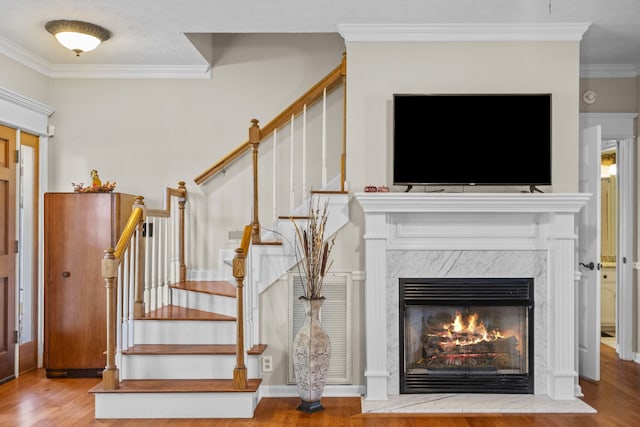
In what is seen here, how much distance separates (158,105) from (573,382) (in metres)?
4.26

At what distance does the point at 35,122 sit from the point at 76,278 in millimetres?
1501

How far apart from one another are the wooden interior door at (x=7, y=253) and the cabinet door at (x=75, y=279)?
30cm

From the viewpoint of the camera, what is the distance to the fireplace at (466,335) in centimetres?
438

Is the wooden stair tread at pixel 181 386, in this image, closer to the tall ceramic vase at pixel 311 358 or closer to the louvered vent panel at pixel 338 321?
the tall ceramic vase at pixel 311 358

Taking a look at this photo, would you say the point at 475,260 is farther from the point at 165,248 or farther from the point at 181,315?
the point at 165,248

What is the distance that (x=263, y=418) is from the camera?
158 inches

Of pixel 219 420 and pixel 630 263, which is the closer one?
pixel 219 420

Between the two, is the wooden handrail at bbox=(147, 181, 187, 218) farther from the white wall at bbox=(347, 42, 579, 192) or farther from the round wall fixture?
the round wall fixture

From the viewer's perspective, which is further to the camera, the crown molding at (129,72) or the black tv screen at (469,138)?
the crown molding at (129,72)

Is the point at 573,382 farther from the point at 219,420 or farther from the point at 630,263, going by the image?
the point at 219,420

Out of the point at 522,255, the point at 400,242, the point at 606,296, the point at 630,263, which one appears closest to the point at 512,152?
the point at 522,255

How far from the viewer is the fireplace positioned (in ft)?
14.4

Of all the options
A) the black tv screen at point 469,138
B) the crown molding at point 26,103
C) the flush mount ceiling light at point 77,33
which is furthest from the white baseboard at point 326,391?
the crown molding at point 26,103

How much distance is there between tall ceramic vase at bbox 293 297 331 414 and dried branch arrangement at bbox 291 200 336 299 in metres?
0.12
